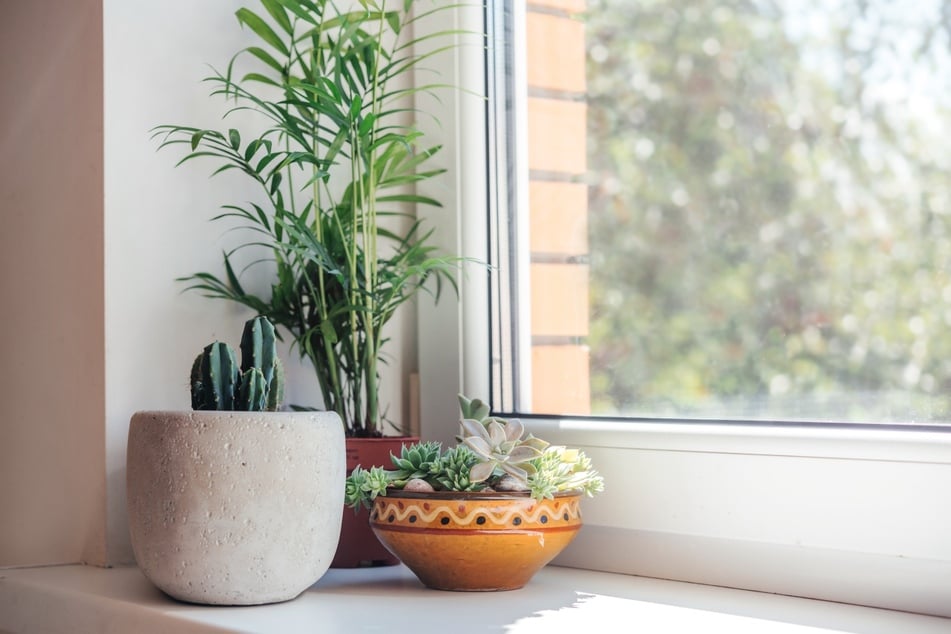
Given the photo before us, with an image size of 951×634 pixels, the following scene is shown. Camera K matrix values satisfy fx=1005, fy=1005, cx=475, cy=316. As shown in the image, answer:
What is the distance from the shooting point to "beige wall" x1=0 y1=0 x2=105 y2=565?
1198 mm

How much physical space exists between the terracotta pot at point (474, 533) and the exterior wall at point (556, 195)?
312mm

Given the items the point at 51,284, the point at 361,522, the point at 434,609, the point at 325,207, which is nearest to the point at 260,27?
the point at 325,207

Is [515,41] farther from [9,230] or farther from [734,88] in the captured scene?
[9,230]

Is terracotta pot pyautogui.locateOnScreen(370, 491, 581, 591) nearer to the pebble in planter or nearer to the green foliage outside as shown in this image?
the pebble in planter

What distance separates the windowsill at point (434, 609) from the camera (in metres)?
0.86

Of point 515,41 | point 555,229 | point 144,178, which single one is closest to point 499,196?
point 555,229

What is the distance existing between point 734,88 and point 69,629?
3.33ft

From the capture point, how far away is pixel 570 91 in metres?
1.35

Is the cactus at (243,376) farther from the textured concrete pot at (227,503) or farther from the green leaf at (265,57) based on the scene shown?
the green leaf at (265,57)

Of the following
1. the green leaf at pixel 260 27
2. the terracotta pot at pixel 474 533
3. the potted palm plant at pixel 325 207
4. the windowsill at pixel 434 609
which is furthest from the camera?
the green leaf at pixel 260 27

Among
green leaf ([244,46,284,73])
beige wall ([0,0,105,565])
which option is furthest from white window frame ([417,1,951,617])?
beige wall ([0,0,105,565])

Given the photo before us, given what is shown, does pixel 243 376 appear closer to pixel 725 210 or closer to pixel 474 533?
pixel 474 533

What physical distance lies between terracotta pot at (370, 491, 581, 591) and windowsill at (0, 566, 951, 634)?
0.02 meters

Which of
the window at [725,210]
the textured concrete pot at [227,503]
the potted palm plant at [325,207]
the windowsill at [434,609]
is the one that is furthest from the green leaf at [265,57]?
the windowsill at [434,609]
